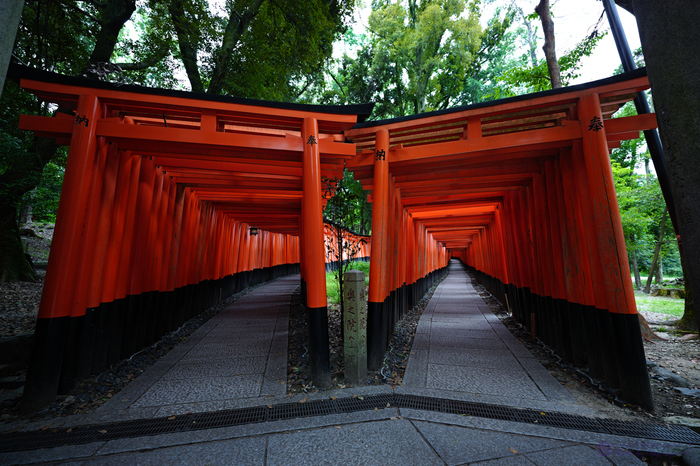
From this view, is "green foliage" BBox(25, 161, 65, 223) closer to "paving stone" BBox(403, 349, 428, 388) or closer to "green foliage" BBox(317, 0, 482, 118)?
"paving stone" BBox(403, 349, 428, 388)

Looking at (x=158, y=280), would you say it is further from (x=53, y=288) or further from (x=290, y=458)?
(x=290, y=458)

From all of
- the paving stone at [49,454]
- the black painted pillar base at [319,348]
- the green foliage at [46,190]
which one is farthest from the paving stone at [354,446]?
the green foliage at [46,190]

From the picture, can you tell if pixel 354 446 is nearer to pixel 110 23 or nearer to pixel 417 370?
pixel 417 370

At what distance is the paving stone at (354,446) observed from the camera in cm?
237

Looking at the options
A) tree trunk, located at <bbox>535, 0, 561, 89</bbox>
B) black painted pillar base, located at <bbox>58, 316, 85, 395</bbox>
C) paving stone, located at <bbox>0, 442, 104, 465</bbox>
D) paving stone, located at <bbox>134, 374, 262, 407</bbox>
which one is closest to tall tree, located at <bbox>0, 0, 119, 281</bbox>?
black painted pillar base, located at <bbox>58, 316, 85, 395</bbox>

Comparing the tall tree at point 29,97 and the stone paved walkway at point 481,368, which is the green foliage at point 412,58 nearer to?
the tall tree at point 29,97

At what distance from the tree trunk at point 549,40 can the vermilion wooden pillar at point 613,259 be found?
4.14 metres

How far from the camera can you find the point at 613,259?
3475 mm

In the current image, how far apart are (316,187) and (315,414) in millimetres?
2709

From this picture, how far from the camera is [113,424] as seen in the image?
2932 mm

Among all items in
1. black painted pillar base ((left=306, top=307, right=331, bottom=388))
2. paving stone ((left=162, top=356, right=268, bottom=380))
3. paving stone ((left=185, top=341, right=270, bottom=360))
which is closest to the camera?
black painted pillar base ((left=306, top=307, right=331, bottom=388))

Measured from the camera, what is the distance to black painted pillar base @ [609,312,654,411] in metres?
3.22

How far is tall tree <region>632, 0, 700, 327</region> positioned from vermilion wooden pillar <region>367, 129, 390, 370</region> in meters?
3.08

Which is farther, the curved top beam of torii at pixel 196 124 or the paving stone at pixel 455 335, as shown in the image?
the paving stone at pixel 455 335
